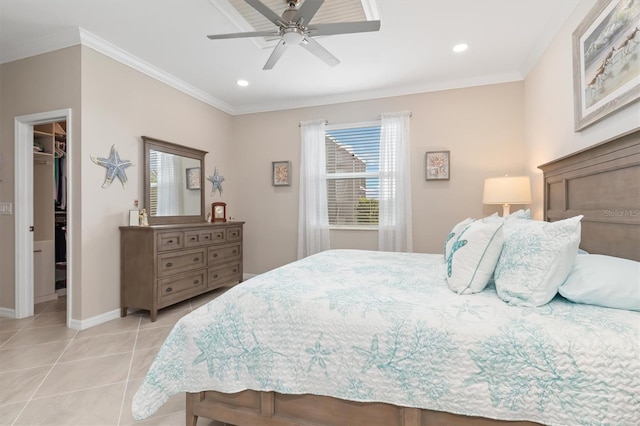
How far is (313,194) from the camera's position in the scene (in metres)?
4.28

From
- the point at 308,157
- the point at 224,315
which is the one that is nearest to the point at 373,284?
Result: the point at 224,315

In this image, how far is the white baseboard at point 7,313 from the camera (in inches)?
121

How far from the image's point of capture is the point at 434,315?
1203 mm

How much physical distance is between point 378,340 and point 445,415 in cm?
36

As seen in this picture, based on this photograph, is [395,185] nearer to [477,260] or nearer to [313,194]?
[313,194]

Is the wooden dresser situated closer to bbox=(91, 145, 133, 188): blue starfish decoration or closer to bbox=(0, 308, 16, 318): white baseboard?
bbox=(91, 145, 133, 188): blue starfish decoration

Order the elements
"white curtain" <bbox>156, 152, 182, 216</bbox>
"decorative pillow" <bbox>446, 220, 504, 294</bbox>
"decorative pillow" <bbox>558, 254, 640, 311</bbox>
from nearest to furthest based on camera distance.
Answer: "decorative pillow" <bbox>558, 254, 640, 311</bbox> < "decorative pillow" <bbox>446, 220, 504, 294</bbox> < "white curtain" <bbox>156, 152, 182, 216</bbox>

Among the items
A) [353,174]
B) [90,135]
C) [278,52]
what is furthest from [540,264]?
Answer: [90,135]

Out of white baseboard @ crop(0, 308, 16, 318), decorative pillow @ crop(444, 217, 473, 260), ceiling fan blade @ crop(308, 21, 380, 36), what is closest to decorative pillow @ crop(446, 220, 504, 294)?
decorative pillow @ crop(444, 217, 473, 260)

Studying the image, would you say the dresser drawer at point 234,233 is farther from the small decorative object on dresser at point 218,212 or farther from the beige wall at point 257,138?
the beige wall at point 257,138

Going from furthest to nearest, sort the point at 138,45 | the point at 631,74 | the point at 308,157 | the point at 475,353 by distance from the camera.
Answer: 1. the point at 308,157
2. the point at 138,45
3. the point at 631,74
4. the point at 475,353

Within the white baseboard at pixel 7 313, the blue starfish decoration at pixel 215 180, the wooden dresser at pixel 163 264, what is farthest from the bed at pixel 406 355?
the blue starfish decoration at pixel 215 180

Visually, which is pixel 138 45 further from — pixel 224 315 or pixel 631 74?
pixel 631 74

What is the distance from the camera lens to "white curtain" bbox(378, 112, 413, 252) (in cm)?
386
